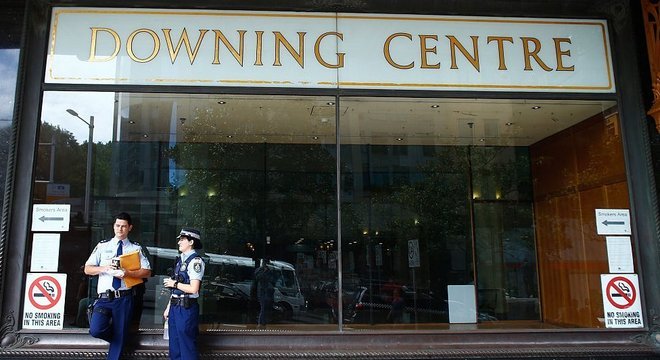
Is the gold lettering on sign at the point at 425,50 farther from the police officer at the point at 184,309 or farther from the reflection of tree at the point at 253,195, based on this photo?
the reflection of tree at the point at 253,195

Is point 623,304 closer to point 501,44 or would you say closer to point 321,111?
point 501,44

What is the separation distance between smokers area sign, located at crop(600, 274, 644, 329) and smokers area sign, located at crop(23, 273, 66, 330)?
17.1ft

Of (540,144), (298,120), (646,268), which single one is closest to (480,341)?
(646,268)

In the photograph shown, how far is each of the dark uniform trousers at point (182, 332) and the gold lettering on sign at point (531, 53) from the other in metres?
4.10

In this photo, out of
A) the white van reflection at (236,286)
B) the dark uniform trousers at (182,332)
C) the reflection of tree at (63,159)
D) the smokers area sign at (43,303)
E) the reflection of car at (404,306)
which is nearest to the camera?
the dark uniform trousers at (182,332)

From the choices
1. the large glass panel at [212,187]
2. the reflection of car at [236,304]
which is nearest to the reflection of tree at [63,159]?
the large glass panel at [212,187]

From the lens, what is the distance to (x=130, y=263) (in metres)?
4.49

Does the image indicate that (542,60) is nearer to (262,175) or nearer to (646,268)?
(646,268)

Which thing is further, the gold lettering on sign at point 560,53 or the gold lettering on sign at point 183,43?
the gold lettering on sign at point 560,53

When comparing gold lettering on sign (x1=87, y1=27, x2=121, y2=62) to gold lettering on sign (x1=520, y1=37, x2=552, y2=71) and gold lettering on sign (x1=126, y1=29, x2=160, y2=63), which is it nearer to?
gold lettering on sign (x1=126, y1=29, x2=160, y2=63)

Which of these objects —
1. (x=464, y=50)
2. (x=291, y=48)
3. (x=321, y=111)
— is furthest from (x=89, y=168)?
(x=464, y=50)

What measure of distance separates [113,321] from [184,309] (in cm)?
61

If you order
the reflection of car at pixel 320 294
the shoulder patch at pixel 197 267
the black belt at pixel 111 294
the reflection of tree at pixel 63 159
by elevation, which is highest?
the reflection of tree at pixel 63 159

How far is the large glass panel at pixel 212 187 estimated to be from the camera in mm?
5703
